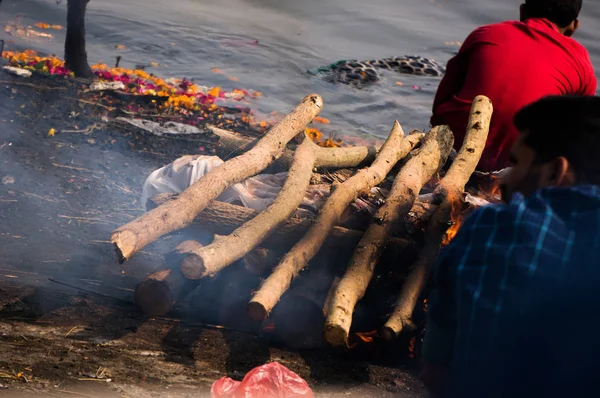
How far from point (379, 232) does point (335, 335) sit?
77cm

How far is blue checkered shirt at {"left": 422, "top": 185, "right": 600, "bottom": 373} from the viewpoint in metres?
1.58

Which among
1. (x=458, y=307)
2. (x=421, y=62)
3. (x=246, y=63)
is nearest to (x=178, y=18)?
(x=246, y=63)

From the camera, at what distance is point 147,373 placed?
3420 mm

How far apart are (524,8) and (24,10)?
8506 mm

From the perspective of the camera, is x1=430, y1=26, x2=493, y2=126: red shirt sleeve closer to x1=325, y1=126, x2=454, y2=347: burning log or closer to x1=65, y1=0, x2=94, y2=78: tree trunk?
x1=325, y1=126, x2=454, y2=347: burning log

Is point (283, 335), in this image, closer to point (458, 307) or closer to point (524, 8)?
point (458, 307)

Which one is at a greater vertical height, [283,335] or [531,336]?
[531,336]

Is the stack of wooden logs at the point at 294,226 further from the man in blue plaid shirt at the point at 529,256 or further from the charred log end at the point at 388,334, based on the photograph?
the man in blue plaid shirt at the point at 529,256

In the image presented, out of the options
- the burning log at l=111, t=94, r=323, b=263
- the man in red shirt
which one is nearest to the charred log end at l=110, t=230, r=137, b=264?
the burning log at l=111, t=94, r=323, b=263

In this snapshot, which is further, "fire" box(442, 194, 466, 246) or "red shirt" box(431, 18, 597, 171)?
"red shirt" box(431, 18, 597, 171)

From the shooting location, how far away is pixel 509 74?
17.4 feet

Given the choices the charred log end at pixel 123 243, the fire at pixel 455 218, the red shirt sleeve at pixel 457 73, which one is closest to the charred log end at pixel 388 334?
the fire at pixel 455 218

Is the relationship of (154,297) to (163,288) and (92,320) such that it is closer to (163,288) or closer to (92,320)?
(163,288)

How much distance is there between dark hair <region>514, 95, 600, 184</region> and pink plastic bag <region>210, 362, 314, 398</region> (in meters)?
1.76
